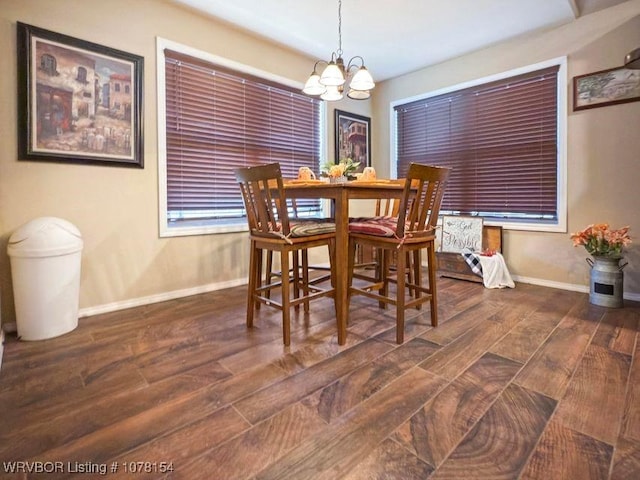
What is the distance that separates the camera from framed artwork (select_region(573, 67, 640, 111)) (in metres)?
2.67

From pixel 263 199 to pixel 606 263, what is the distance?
270 centimetres

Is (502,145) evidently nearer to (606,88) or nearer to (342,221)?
(606,88)

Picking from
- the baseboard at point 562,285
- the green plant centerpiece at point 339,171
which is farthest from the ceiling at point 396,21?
the baseboard at point 562,285

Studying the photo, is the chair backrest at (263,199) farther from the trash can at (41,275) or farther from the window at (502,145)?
the window at (502,145)

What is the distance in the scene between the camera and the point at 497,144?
3463 mm

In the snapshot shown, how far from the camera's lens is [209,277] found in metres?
3.03

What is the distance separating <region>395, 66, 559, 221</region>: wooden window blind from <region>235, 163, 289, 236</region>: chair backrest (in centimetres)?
266

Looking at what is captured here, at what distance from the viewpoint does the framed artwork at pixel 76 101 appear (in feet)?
6.81

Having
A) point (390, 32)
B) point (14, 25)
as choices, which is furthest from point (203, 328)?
point (390, 32)

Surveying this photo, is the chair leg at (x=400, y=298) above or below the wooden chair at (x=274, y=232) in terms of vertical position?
below

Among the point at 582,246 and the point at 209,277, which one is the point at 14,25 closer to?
the point at 209,277

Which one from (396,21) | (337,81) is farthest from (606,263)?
(396,21)

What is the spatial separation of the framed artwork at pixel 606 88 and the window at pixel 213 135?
8.85 feet

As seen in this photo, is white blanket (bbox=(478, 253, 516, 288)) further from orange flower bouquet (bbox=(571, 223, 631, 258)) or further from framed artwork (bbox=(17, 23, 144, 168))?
framed artwork (bbox=(17, 23, 144, 168))
